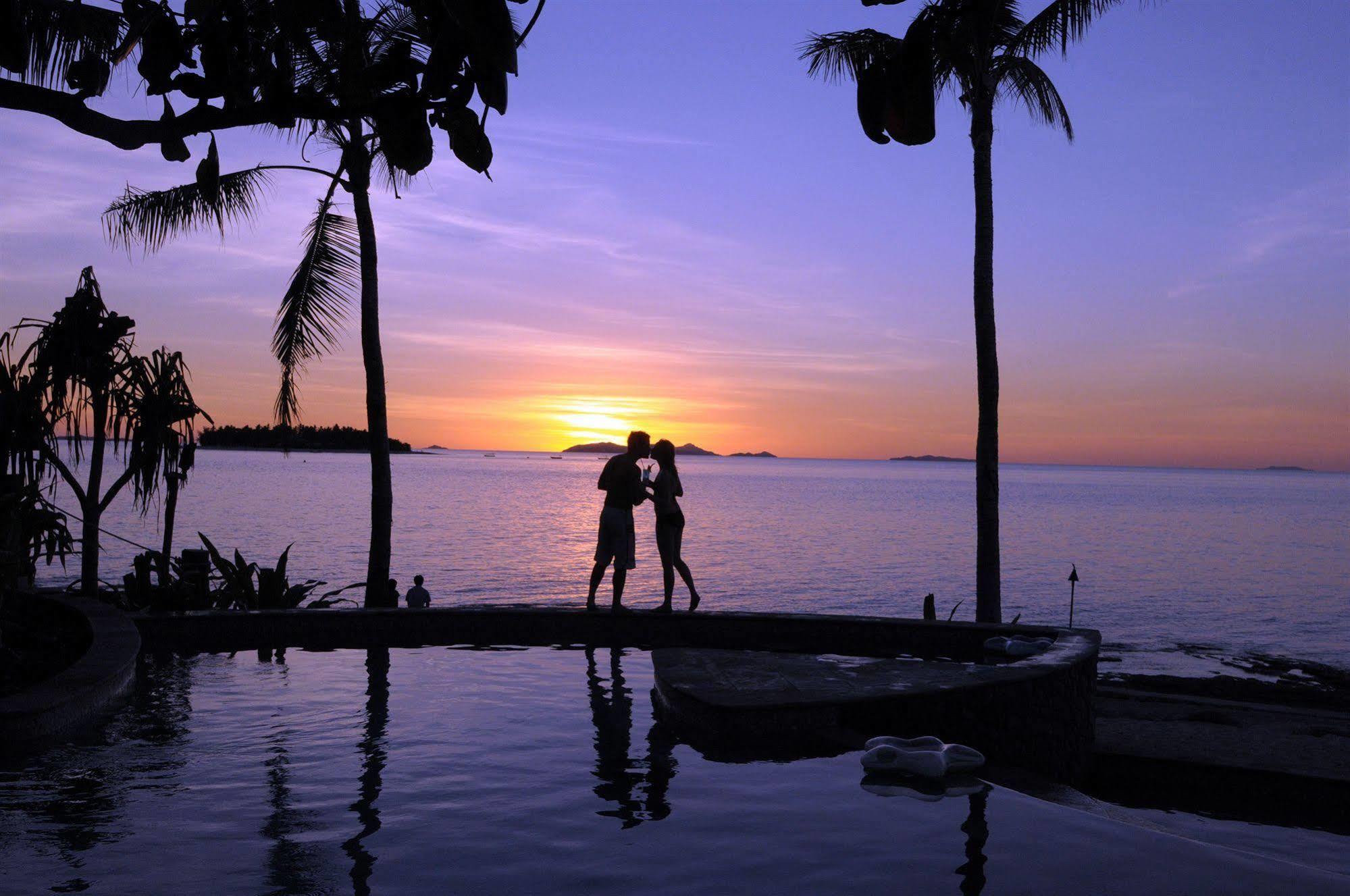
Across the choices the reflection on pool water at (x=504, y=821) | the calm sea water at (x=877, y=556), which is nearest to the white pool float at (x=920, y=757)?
the reflection on pool water at (x=504, y=821)

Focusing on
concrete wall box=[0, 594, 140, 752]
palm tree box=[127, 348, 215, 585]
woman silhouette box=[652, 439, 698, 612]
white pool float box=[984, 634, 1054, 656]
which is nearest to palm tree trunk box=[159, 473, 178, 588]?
palm tree box=[127, 348, 215, 585]

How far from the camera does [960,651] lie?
1047 cm

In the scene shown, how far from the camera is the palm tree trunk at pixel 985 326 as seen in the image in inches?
541

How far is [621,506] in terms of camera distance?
11.5 metres

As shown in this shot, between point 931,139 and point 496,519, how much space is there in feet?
233

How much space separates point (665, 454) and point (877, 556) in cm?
3903

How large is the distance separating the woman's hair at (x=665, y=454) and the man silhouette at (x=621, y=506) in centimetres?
38

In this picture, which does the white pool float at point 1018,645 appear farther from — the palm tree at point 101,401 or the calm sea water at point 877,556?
the calm sea water at point 877,556

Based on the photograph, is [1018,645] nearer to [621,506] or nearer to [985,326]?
[621,506]

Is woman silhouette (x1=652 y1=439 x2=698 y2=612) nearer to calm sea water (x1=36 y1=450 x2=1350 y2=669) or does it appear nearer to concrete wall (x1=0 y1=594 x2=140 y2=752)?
concrete wall (x1=0 y1=594 x2=140 y2=752)

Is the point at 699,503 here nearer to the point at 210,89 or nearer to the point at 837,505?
the point at 837,505

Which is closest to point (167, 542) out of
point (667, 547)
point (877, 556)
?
point (667, 547)

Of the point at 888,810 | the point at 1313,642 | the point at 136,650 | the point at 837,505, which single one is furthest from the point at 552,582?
the point at 837,505

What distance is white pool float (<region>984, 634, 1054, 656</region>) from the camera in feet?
30.2
